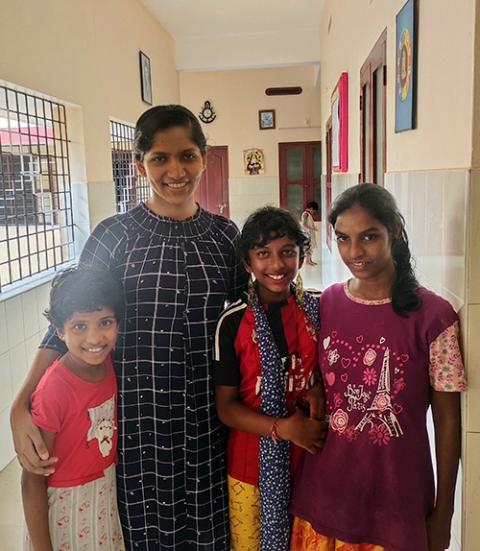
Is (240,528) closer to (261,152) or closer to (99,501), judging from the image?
(99,501)

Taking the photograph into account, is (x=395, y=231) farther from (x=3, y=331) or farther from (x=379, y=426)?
(x=3, y=331)

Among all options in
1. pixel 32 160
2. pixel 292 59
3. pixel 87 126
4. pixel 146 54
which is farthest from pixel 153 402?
pixel 292 59

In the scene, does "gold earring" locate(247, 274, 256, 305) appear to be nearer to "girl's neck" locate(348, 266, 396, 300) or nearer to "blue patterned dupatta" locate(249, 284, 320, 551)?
"blue patterned dupatta" locate(249, 284, 320, 551)

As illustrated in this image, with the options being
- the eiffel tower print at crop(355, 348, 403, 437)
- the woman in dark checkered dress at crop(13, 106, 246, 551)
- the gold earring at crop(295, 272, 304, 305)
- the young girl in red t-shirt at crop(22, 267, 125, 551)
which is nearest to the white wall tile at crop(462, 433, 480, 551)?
the eiffel tower print at crop(355, 348, 403, 437)

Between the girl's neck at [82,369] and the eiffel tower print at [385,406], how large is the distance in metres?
0.66

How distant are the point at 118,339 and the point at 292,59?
602 centimetres

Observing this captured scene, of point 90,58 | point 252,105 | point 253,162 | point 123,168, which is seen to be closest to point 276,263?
point 90,58

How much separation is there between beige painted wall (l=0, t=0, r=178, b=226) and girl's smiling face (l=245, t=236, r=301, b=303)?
2.14 meters

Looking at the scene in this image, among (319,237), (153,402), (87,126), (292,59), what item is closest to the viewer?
(153,402)

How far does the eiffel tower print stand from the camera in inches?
46.3

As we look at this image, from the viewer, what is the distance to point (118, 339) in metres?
1.40

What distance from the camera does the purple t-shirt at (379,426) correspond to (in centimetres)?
117

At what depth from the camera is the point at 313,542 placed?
1290 millimetres

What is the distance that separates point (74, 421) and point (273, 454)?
0.48 metres
